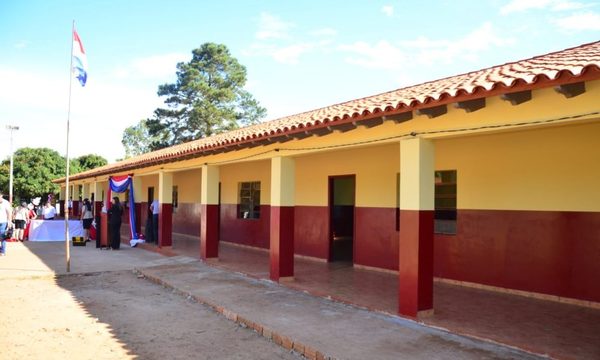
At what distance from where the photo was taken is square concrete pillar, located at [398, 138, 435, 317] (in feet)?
19.9

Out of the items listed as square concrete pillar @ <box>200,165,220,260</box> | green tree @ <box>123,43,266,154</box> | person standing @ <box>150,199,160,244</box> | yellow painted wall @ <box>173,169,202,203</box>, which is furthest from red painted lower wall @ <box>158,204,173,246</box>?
green tree @ <box>123,43,266,154</box>

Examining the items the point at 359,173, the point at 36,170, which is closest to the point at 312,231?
the point at 359,173

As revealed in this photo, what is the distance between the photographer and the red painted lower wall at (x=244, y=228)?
43.5 ft

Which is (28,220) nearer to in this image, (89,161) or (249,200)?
(249,200)

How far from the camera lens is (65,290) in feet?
28.2

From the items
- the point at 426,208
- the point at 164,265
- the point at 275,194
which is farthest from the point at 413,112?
the point at 164,265

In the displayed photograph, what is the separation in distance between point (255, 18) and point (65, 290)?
837 cm

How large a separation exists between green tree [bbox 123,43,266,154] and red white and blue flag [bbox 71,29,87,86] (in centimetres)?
2503

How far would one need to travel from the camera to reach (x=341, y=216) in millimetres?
15992

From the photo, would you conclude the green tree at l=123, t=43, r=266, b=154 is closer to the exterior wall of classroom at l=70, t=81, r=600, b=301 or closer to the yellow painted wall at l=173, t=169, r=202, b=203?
the yellow painted wall at l=173, t=169, r=202, b=203

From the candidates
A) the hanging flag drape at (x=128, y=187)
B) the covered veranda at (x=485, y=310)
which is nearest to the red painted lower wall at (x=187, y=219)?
the hanging flag drape at (x=128, y=187)

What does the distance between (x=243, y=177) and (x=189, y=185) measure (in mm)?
4013

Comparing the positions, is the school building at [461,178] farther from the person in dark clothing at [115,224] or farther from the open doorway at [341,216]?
the person in dark clothing at [115,224]

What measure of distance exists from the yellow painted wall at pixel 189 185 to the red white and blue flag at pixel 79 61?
6.46 meters
